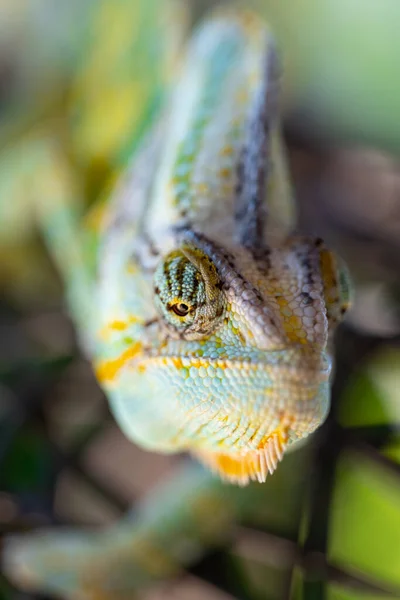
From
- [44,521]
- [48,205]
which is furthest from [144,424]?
[48,205]

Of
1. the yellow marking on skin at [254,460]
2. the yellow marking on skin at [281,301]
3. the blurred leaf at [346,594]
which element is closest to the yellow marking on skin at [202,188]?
the yellow marking on skin at [281,301]

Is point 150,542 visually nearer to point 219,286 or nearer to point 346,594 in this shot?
point 346,594

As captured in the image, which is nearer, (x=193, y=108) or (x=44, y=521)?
(x=193, y=108)

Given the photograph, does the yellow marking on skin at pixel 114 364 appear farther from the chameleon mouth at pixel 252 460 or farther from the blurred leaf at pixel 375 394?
the blurred leaf at pixel 375 394

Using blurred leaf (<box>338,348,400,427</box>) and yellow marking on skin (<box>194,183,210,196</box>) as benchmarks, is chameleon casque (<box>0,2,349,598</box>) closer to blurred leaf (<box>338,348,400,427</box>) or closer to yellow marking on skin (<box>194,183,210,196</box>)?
yellow marking on skin (<box>194,183,210,196</box>)

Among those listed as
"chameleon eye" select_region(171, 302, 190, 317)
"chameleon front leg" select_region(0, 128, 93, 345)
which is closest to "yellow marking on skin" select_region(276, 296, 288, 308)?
Answer: "chameleon eye" select_region(171, 302, 190, 317)

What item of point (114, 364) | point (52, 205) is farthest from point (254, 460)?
point (52, 205)

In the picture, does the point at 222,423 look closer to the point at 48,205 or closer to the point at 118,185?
the point at 118,185
